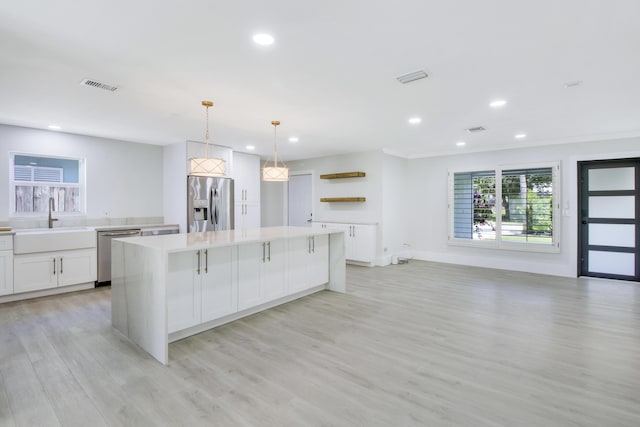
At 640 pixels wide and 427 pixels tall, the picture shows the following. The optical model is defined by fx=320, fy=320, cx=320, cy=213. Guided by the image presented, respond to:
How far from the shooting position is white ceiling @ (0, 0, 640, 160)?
196 centimetres

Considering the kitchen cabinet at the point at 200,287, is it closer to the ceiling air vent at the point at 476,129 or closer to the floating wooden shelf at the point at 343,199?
the floating wooden shelf at the point at 343,199

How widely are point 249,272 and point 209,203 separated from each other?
9.98 feet

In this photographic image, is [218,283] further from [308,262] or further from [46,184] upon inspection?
[46,184]

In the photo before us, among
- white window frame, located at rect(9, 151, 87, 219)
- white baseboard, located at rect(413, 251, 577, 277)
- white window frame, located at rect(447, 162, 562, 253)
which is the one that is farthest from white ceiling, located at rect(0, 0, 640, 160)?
white baseboard, located at rect(413, 251, 577, 277)

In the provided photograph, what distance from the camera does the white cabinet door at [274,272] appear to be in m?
3.62

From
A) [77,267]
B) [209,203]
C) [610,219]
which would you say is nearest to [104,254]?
[77,267]

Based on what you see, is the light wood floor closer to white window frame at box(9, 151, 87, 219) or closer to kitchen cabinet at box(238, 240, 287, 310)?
kitchen cabinet at box(238, 240, 287, 310)

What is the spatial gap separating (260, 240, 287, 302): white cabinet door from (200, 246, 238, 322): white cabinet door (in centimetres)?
40

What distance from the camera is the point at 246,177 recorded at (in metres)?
6.92

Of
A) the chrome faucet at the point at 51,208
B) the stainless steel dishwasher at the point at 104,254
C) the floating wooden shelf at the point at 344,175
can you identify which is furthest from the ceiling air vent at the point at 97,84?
the floating wooden shelf at the point at 344,175

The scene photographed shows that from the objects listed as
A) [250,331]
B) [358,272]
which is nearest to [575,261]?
[358,272]

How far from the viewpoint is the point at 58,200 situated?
506cm

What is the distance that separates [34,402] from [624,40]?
462 cm

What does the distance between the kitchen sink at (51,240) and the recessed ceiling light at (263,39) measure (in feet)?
13.4
